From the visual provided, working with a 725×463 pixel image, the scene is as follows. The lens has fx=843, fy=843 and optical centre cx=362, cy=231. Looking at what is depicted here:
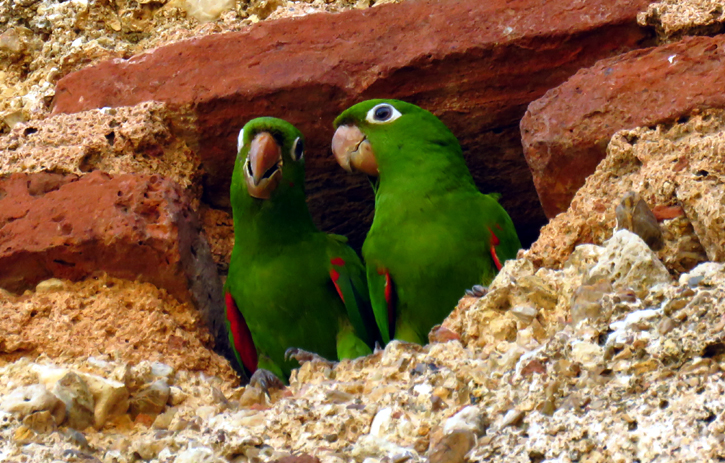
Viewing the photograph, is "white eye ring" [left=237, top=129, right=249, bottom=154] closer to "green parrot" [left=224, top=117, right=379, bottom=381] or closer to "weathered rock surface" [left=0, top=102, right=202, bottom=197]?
"green parrot" [left=224, top=117, right=379, bottom=381]

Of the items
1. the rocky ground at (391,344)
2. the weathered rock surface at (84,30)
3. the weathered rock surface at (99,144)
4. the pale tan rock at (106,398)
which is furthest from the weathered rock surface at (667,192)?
A: the weathered rock surface at (99,144)

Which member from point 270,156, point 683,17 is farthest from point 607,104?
point 270,156

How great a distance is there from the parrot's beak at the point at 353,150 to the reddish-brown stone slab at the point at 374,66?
3.7 inches

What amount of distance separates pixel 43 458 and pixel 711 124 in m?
1.59

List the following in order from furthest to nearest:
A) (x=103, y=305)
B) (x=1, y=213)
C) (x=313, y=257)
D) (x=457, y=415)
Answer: (x=313, y=257) → (x=1, y=213) → (x=103, y=305) → (x=457, y=415)

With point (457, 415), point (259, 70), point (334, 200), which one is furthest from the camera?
point (334, 200)

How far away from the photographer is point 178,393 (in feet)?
5.90

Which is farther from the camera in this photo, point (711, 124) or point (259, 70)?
point (259, 70)

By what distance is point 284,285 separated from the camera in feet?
9.19

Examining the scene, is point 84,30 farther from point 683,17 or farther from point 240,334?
point 683,17

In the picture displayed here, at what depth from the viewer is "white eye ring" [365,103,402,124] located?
2.67 meters

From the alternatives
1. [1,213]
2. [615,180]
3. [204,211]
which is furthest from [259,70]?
[615,180]

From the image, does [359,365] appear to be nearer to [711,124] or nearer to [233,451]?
[233,451]

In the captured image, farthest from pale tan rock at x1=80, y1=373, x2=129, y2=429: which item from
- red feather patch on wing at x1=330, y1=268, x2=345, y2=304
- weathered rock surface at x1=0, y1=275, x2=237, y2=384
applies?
red feather patch on wing at x1=330, y1=268, x2=345, y2=304
